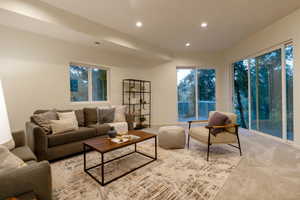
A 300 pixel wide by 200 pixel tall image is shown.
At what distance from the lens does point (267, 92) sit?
3750 mm

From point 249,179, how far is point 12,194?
8.23 ft

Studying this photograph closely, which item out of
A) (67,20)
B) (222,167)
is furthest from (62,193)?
(67,20)

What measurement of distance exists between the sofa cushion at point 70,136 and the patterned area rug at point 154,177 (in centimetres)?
33

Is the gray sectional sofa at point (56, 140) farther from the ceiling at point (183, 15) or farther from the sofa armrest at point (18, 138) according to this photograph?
the ceiling at point (183, 15)

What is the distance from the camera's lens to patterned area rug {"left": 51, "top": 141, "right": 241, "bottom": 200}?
1.64 m

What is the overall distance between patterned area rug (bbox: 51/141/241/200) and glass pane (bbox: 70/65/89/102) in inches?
69.3

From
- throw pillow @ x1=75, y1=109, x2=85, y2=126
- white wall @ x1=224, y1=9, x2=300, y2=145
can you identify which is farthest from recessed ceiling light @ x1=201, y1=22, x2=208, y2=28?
throw pillow @ x1=75, y1=109, x2=85, y2=126

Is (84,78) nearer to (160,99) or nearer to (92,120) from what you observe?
(92,120)

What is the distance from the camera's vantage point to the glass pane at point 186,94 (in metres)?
5.68

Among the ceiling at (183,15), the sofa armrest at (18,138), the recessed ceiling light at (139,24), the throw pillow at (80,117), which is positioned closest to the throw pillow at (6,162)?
the sofa armrest at (18,138)

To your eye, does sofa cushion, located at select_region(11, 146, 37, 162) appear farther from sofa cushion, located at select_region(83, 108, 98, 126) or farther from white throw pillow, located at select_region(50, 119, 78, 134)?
sofa cushion, located at select_region(83, 108, 98, 126)

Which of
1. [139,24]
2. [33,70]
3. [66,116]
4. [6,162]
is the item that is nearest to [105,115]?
[66,116]

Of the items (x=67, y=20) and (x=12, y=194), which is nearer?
(x=12, y=194)

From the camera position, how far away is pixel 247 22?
3355 millimetres
